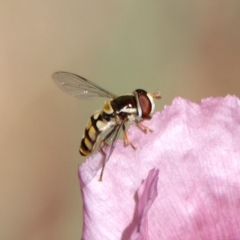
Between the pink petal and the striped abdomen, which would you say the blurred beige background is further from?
the pink petal

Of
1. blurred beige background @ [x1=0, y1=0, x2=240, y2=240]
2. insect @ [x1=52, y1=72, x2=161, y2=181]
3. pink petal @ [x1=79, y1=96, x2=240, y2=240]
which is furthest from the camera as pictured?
blurred beige background @ [x1=0, y1=0, x2=240, y2=240]

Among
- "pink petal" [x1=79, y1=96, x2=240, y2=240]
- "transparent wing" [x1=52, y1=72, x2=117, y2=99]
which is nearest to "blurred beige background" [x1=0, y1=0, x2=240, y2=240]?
"transparent wing" [x1=52, y1=72, x2=117, y2=99]

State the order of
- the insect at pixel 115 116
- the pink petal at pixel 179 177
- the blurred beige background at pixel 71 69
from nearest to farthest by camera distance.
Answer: the pink petal at pixel 179 177
the insect at pixel 115 116
the blurred beige background at pixel 71 69

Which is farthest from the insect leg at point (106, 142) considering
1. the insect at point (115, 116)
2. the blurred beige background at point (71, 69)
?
the blurred beige background at point (71, 69)

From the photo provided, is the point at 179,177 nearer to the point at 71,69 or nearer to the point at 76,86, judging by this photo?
the point at 76,86

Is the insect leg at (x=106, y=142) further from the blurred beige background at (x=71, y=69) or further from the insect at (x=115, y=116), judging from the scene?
the blurred beige background at (x=71, y=69)

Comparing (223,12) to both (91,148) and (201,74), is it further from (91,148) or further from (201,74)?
(91,148)

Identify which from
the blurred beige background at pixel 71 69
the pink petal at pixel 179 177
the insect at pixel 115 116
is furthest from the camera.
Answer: the blurred beige background at pixel 71 69

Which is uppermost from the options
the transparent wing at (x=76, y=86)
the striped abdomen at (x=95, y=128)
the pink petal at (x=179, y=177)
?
the transparent wing at (x=76, y=86)
